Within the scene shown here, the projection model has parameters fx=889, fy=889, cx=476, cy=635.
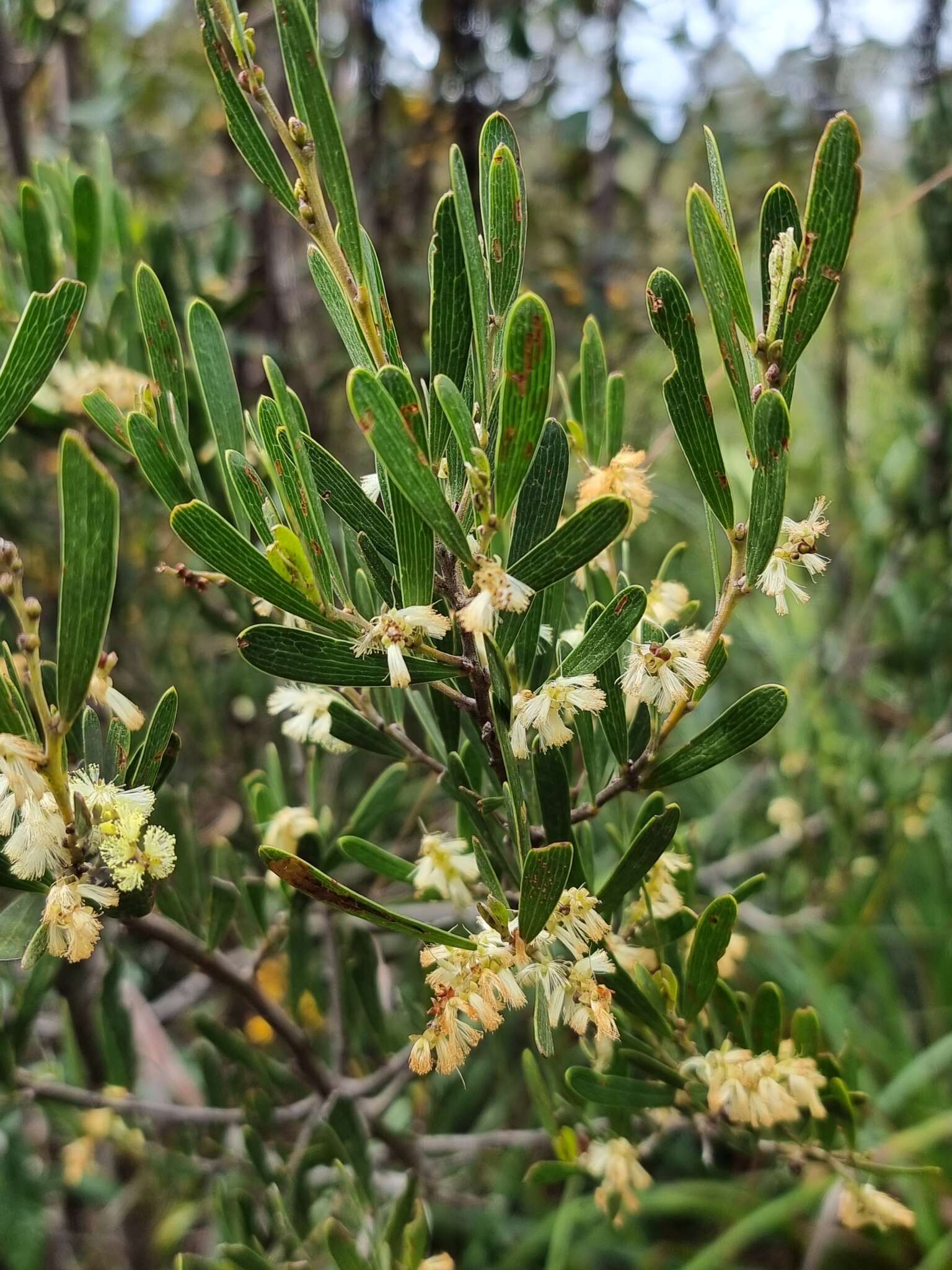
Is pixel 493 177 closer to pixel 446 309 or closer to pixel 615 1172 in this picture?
pixel 446 309

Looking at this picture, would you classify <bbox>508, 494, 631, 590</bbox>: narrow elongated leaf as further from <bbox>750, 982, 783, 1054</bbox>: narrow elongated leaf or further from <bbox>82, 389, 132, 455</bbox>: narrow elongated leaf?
<bbox>750, 982, 783, 1054</bbox>: narrow elongated leaf

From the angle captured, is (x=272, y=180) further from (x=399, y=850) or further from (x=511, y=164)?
Result: (x=399, y=850)

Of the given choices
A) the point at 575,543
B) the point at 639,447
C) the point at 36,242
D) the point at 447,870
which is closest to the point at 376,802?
the point at 447,870

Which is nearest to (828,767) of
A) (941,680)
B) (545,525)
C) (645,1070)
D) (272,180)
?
(941,680)

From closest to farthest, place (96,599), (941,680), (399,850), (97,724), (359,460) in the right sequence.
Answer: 1. (96,599)
2. (97,724)
3. (399,850)
4. (941,680)
5. (359,460)

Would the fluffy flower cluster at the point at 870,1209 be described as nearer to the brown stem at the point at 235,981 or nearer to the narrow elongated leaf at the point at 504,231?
the brown stem at the point at 235,981

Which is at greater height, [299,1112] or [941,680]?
[941,680]
